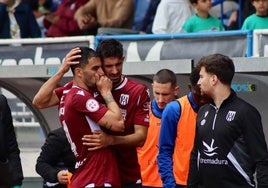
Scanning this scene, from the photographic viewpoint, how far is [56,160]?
33.9 feet

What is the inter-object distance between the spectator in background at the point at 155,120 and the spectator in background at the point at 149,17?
14.9ft

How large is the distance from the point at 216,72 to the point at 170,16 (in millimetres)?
5855

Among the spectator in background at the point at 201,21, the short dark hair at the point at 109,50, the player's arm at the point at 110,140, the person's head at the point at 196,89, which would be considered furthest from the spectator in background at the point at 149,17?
the player's arm at the point at 110,140

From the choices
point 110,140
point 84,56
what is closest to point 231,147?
point 110,140

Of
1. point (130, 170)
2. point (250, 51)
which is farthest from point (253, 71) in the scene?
point (130, 170)

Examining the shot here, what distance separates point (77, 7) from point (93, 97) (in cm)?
714

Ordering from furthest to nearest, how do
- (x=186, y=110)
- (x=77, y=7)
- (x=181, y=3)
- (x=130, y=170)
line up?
(x=77, y=7) < (x=181, y=3) < (x=186, y=110) < (x=130, y=170)

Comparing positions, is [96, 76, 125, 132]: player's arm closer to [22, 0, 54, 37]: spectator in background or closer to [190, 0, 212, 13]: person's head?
[190, 0, 212, 13]: person's head

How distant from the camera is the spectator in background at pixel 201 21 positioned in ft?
44.0

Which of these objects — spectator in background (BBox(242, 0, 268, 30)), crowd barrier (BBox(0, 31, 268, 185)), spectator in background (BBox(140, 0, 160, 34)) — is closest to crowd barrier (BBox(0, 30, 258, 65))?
crowd barrier (BBox(0, 31, 268, 185))

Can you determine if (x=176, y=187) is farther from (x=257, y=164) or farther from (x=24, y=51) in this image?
(x=24, y=51)

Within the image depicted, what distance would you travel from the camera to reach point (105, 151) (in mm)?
8297

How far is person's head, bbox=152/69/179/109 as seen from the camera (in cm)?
1035

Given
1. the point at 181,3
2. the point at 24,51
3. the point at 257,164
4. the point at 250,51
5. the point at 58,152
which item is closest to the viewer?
the point at 257,164
